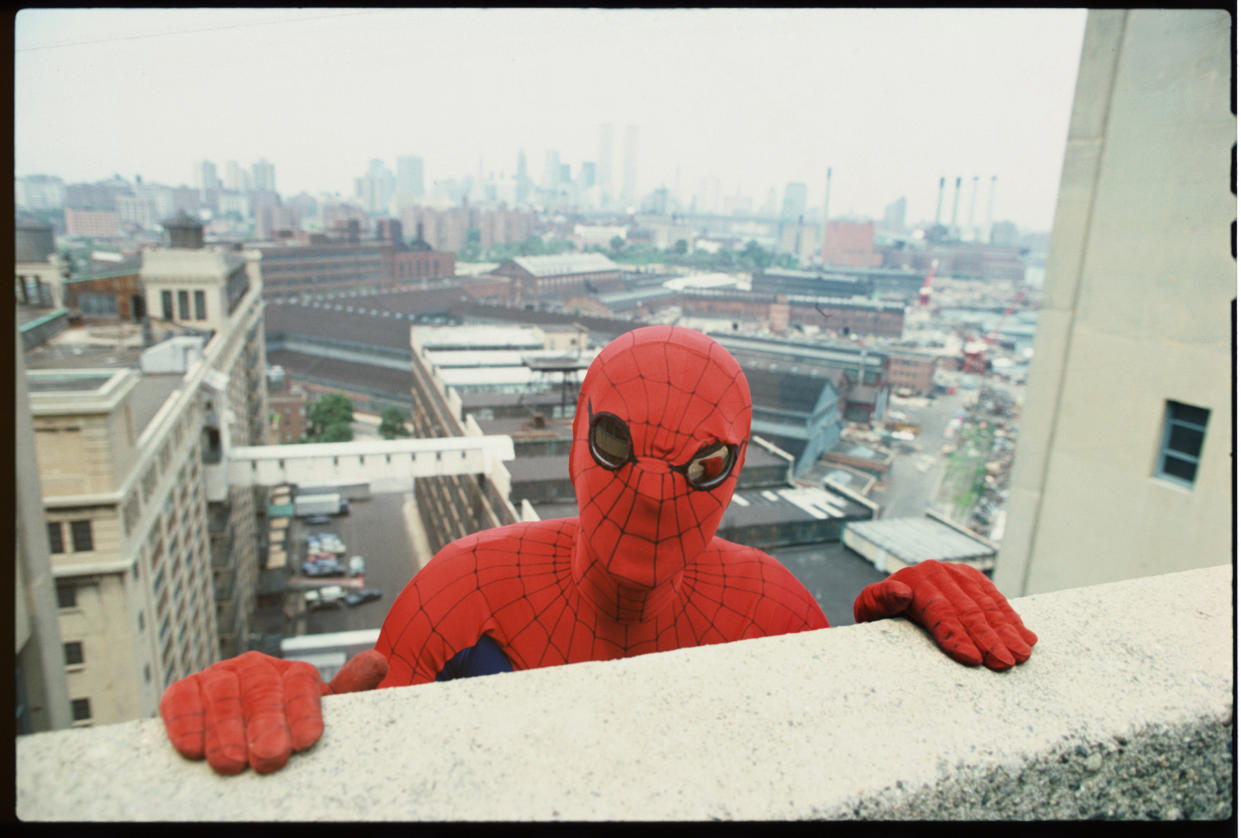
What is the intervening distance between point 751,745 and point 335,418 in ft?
65.6

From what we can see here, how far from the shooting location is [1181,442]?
4.46 meters

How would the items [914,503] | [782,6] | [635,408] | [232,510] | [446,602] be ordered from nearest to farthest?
1. [782,6]
2. [635,408]
3. [446,602]
4. [914,503]
5. [232,510]

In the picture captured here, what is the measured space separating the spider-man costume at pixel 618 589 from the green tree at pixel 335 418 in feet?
58.3

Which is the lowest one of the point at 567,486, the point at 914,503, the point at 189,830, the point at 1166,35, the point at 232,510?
the point at 232,510

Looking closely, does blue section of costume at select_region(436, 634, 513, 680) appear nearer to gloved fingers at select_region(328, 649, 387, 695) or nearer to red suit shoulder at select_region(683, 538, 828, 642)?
red suit shoulder at select_region(683, 538, 828, 642)

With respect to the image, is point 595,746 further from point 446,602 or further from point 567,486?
point 567,486

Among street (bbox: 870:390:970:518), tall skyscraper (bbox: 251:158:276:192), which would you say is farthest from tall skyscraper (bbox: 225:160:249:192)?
street (bbox: 870:390:970:518)

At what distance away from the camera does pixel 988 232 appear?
480 inches

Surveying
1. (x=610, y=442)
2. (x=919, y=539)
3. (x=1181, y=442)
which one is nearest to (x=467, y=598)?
(x=610, y=442)

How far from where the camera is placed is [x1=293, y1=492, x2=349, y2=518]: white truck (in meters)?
19.8

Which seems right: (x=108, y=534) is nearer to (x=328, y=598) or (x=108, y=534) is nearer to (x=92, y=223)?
(x=92, y=223)

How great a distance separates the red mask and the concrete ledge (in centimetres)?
49

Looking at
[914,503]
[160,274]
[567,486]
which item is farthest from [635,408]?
[160,274]

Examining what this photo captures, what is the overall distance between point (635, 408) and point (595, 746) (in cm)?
82
